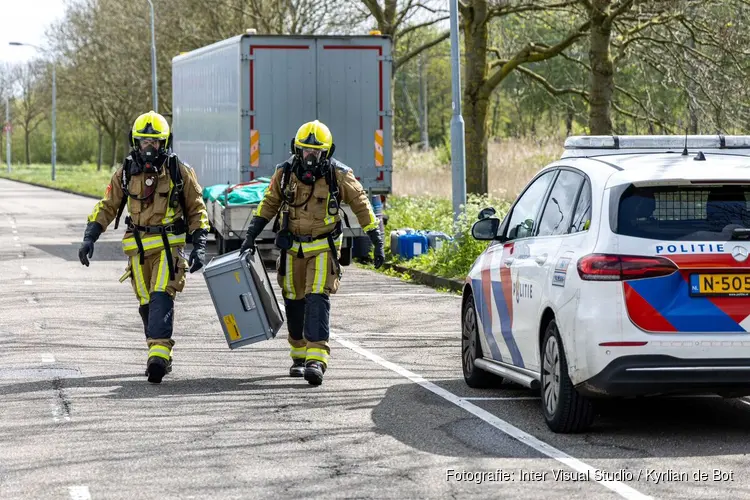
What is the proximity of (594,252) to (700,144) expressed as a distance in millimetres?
1533

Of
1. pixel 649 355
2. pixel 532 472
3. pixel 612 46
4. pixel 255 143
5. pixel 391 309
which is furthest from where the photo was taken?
pixel 612 46

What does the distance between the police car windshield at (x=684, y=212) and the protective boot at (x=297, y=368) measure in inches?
126

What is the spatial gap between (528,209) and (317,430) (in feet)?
6.78

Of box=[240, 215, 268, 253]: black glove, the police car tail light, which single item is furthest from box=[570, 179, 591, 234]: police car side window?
box=[240, 215, 268, 253]: black glove

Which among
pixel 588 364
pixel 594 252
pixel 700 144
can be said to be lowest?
pixel 588 364

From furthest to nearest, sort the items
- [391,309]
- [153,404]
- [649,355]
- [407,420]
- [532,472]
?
[391,309] → [153,404] → [407,420] → [649,355] → [532,472]

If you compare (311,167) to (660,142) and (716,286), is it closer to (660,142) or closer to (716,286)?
(660,142)

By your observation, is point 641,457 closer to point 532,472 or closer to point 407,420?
point 532,472

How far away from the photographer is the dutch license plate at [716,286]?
695cm

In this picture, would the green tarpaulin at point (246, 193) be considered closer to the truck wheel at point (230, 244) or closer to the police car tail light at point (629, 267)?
the truck wheel at point (230, 244)

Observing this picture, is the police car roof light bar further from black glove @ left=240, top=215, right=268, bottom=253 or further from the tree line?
the tree line

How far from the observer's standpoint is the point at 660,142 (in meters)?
8.27

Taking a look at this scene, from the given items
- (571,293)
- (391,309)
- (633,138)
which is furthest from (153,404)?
(391,309)

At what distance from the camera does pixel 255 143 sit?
68.7ft
